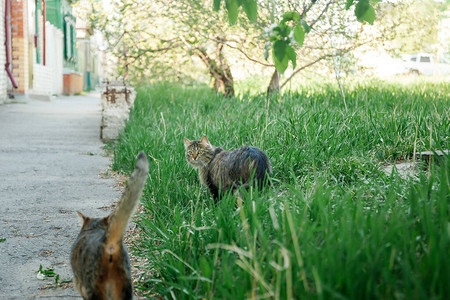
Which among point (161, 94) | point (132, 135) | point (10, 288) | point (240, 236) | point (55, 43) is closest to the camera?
point (240, 236)

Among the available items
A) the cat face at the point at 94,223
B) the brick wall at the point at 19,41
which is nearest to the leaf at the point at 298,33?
the cat face at the point at 94,223

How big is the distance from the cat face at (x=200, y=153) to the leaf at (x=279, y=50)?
2431 millimetres

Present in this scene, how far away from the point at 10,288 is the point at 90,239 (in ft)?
3.21

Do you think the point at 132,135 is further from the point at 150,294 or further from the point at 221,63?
the point at 221,63

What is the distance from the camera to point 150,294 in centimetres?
299

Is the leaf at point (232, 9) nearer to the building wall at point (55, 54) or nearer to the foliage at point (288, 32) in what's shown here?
the foliage at point (288, 32)

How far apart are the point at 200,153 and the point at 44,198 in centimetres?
170

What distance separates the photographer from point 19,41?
17188 millimetres

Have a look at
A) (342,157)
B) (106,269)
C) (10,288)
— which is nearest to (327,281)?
Result: (106,269)

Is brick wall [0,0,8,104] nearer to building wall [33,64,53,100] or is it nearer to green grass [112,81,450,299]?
building wall [33,64,53,100]

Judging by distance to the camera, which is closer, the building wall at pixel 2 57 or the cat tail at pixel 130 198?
the cat tail at pixel 130 198

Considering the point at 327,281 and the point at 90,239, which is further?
the point at 90,239

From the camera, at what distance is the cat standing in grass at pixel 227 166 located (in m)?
4.06

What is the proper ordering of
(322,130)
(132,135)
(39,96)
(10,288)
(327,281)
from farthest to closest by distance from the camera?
(39,96) < (132,135) < (322,130) < (10,288) < (327,281)
